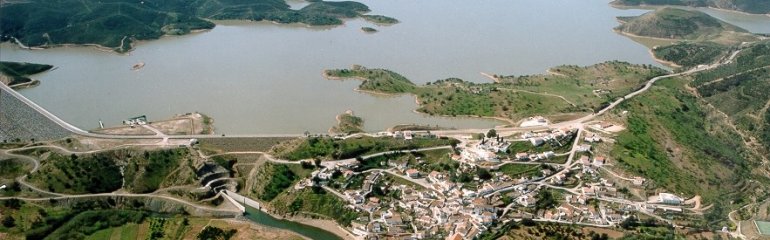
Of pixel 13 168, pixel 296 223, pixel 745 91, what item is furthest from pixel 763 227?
pixel 13 168

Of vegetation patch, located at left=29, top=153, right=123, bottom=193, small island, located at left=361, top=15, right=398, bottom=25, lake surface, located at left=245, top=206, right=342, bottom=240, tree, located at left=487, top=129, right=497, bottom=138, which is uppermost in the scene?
small island, located at left=361, top=15, right=398, bottom=25

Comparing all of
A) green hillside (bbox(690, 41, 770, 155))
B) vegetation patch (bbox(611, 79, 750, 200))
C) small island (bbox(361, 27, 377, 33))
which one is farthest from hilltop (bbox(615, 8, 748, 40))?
small island (bbox(361, 27, 377, 33))

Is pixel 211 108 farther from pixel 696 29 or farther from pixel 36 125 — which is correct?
pixel 696 29

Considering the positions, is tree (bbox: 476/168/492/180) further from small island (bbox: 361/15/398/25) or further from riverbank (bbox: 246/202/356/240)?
small island (bbox: 361/15/398/25)

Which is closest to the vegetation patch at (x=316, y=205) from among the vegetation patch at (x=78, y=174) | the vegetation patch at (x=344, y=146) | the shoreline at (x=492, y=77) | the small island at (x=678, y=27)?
the vegetation patch at (x=344, y=146)

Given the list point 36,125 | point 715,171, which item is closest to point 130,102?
point 36,125

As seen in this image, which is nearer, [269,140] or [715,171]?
[715,171]

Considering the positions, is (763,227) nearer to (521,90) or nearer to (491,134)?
(491,134)
